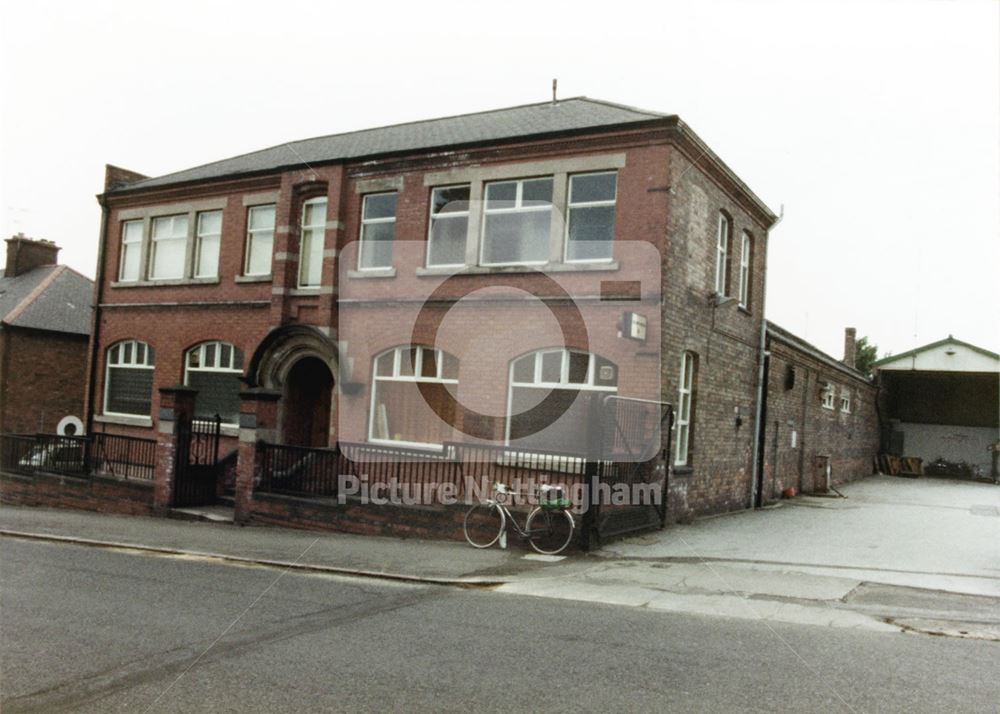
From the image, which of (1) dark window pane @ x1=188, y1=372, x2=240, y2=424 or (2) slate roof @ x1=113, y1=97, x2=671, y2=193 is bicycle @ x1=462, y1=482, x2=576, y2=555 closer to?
(2) slate roof @ x1=113, y1=97, x2=671, y2=193

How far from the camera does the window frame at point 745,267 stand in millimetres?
18500

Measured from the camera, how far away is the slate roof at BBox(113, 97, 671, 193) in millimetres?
15866

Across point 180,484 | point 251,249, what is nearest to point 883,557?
point 180,484

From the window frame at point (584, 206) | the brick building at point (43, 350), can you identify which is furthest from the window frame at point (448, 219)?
the brick building at point (43, 350)

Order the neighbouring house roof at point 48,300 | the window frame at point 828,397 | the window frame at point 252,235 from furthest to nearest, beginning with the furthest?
the neighbouring house roof at point 48,300, the window frame at point 828,397, the window frame at point 252,235

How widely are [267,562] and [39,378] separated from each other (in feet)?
70.2

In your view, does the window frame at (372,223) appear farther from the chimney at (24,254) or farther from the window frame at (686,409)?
the chimney at (24,254)

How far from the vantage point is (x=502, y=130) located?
671 inches

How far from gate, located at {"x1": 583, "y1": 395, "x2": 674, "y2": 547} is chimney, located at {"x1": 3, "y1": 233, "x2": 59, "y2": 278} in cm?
2871

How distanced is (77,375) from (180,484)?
15.5 m

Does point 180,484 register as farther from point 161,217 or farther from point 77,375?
point 77,375

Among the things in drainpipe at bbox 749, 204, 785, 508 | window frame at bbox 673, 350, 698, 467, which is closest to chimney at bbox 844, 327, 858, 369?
drainpipe at bbox 749, 204, 785, 508

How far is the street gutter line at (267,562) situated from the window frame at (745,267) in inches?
434

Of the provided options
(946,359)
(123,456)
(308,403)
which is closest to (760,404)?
(308,403)
